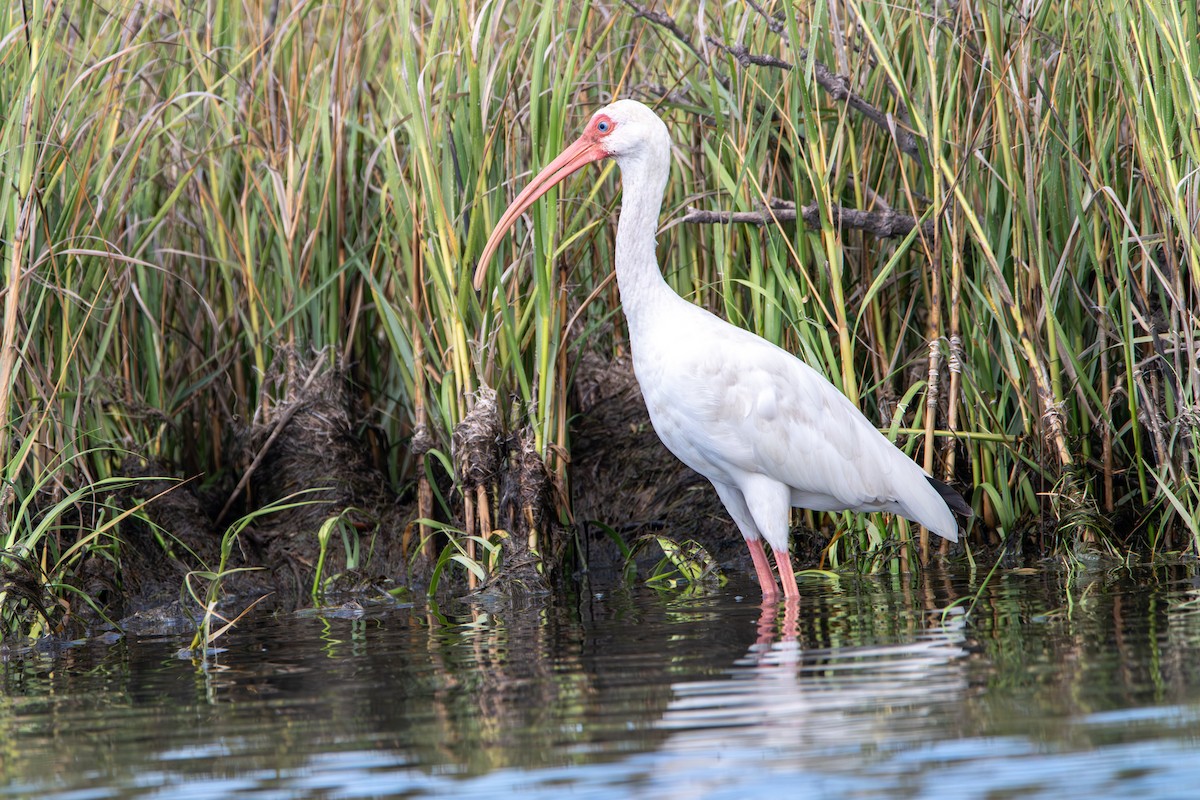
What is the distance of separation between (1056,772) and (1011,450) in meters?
3.43

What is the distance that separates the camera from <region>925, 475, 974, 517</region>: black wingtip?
221 inches

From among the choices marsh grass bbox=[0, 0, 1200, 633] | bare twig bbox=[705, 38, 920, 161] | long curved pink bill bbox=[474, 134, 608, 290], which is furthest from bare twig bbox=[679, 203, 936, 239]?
long curved pink bill bbox=[474, 134, 608, 290]

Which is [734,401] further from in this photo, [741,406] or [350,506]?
[350,506]

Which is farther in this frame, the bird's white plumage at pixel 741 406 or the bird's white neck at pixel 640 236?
the bird's white neck at pixel 640 236

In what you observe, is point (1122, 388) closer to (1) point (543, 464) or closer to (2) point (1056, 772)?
(1) point (543, 464)

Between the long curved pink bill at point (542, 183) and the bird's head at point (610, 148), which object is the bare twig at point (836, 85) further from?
the long curved pink bill at point (542, 183)

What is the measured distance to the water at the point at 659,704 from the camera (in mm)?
2828

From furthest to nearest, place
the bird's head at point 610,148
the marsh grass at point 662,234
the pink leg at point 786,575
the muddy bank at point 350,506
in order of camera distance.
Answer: the muddy bank at point 350,506
the bird's head at point 610,148
the marsh grass at point 662,234
the pink leg at point 786,575

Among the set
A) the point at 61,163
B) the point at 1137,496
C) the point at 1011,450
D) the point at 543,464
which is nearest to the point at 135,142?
the point at 61,163

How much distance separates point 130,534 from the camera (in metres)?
6.35

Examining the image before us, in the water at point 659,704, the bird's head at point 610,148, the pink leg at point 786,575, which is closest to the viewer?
the water at point 659,704

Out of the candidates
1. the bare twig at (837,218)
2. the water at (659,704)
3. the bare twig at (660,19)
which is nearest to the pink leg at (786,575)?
the water at (659,704)

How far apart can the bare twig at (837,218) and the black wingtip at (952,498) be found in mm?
1059

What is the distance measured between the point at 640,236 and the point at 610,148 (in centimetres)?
40
